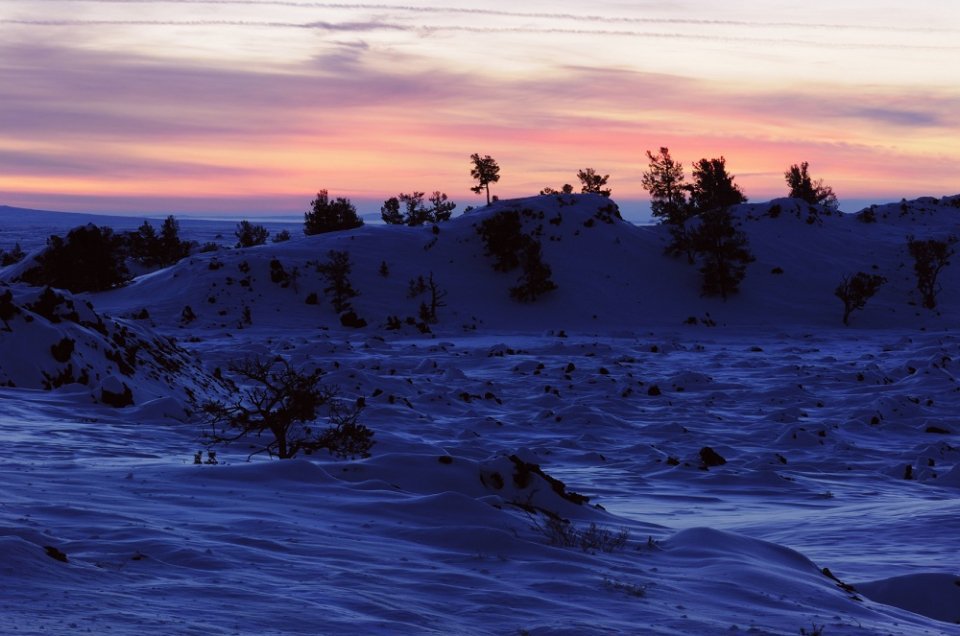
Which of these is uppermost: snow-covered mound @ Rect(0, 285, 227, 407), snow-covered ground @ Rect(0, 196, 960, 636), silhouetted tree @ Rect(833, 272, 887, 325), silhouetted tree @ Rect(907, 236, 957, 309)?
silhouetted tree @ Rect(907, 236, 957, 309)

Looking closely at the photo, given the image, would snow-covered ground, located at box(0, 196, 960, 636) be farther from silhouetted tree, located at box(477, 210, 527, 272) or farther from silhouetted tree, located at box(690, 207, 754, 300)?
silhouetted tree, located at box(477, 210, 527, 272)

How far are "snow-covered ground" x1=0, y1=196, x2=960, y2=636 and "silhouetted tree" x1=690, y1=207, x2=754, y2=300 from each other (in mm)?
10881

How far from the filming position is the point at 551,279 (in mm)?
44219

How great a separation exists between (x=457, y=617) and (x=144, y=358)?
38.8 ft

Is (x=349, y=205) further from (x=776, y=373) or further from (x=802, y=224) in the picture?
(x=776, y=373)

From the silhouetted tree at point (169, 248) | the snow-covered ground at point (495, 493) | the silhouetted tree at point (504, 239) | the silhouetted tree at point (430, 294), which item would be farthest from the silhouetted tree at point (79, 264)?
the silhouetted tree at point (504, 239)

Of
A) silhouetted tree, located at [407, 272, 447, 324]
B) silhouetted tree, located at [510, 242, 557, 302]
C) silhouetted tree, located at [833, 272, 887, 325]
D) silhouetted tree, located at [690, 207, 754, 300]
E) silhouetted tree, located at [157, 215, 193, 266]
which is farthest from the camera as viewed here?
silhouetted tree, located at [157, 215, 193, 266]

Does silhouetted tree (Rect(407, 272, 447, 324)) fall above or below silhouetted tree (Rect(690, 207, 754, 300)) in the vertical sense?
below

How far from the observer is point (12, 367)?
44.6 feet

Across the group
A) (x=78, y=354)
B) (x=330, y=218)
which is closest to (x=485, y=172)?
(x=330, y=218)

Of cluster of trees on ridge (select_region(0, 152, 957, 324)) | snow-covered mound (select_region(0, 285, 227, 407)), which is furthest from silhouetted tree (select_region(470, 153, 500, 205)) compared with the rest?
snow-covered mound (select_region(0, 285, 227, 407))

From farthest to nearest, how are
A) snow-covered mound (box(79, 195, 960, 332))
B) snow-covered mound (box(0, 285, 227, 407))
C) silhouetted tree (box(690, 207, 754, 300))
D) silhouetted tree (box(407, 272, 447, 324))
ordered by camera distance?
silhouetted tree (box(690, 207, 754, 300)) < snow-covered mound (box(79, 195, 960, 332)) < silhouetted tree (box(407, 272, 447, 324)) < snow-covered mound (box(0, 285, 227, 407))

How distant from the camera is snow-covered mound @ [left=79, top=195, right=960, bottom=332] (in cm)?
4031

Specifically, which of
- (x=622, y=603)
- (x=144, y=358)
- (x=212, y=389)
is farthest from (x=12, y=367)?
(x=622, y=603)
